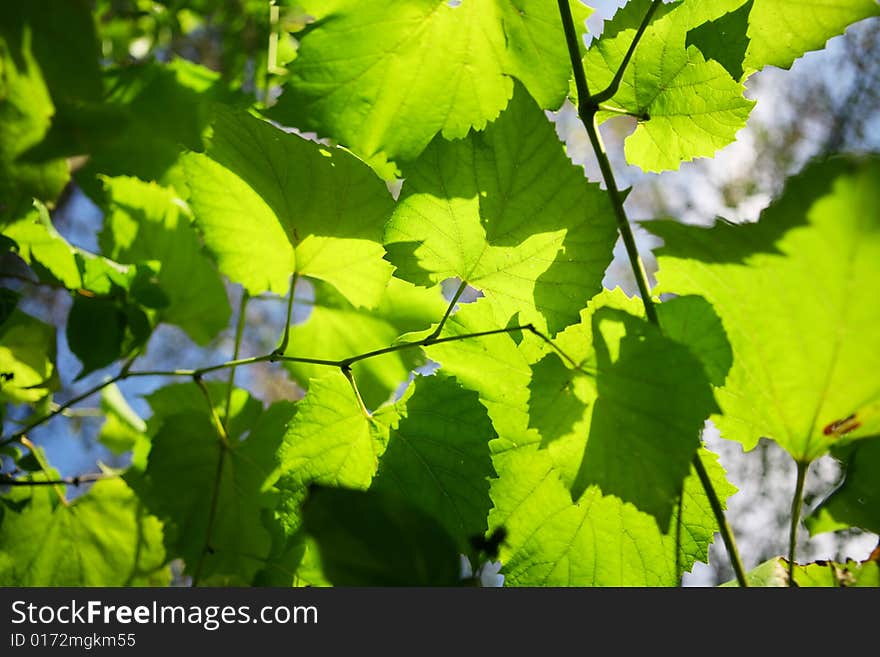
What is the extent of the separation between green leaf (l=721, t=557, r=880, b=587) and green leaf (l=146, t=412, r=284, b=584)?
0.91ft

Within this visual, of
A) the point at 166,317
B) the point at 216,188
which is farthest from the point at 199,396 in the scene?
the point at 216,188

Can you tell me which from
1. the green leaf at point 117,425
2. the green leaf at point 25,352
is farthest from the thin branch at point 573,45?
the green leaf at point 117,425

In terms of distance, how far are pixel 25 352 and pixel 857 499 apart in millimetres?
421

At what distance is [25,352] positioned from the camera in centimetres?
39

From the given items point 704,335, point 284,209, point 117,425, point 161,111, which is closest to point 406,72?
point 284,209

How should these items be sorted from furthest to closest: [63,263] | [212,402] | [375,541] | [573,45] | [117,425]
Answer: [117,425]
[212,402]
[63,263]
[573,45]
[375,541]

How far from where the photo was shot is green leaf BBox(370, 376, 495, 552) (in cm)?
29

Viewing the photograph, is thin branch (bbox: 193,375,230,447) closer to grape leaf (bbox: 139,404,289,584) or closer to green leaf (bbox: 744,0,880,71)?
grape leaf (bbox: 139,404,289,584)

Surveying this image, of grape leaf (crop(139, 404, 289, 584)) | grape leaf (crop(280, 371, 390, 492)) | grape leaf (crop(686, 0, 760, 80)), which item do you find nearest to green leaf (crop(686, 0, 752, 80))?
grape leaf (crop(686, 0, 760, 80))

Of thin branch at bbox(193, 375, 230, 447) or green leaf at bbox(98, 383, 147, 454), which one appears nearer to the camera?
thin branch at bbox(193, 375, 230, 447)

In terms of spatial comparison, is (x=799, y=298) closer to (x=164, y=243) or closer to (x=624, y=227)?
(x=624, y=227)

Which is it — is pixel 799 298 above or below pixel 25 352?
below

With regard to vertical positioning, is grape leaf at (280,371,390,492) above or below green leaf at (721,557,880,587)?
above

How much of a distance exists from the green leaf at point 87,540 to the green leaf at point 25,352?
0.09 metres
